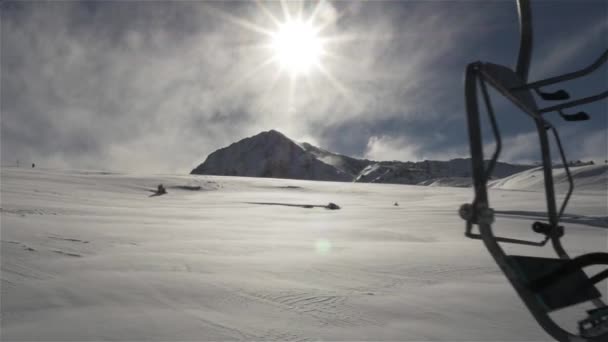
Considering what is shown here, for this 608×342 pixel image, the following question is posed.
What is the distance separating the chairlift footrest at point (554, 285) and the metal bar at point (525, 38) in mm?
786

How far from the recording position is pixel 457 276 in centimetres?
363

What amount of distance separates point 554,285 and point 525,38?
1.04 meters

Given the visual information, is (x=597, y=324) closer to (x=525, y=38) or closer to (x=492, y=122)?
(x=492, y=122)

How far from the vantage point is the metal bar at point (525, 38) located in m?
1.56

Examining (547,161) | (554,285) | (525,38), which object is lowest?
(554,285)

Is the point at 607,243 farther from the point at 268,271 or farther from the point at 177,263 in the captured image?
the point at 177,263

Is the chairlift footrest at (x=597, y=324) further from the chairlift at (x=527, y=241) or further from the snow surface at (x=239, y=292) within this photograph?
the snow surface at (x=239, y=292)

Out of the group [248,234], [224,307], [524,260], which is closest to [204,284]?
[224,307]

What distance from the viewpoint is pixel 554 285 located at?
4.29ft

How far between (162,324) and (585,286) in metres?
2.14

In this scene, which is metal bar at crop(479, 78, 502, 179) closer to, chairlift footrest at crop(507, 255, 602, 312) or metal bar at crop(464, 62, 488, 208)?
metal bar at crop(464, 62, 488, 208)

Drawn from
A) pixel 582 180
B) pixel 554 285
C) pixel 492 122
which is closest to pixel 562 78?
pixel 492 122

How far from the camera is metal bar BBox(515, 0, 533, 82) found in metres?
1.56

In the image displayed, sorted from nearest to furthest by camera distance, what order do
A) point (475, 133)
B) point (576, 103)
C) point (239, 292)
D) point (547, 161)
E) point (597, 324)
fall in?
point (475, 133)
point (597, 324)
point (576, 103)
point (547, 161)
point (239, 292)
